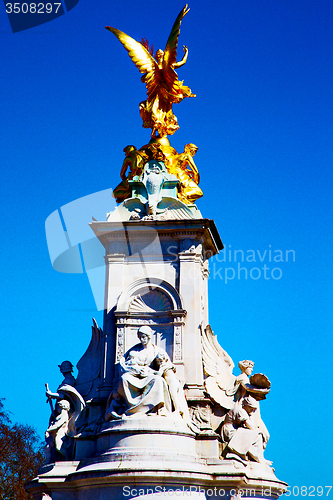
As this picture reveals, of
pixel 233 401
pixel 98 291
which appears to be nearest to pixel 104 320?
pixel 98 291

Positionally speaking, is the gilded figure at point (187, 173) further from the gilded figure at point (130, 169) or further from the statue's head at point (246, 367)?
the statue's head at point (246, 367)

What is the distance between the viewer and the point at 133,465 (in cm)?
1423

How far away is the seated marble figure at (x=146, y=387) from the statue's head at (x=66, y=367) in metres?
1.91

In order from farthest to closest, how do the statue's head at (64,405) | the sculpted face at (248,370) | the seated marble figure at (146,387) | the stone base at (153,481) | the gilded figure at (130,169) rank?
the gilded figure at (130,169) < the sculpted face at (248,370) < the statue's head at (64,405) < the seated marble figure at (146,387) < the stone base at (153,481)

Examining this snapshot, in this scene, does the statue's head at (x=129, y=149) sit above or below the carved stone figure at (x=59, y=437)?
above

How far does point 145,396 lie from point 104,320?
114 inches

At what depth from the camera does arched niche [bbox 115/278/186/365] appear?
1692cm

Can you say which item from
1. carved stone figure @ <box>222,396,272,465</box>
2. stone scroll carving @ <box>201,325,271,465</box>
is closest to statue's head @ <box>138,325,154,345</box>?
stone scroll carving @ <box>201,325,271,465</box>

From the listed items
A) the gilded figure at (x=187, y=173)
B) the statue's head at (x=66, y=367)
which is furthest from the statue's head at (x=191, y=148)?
the statue's head at (x=66, y=367)

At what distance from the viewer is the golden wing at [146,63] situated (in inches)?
762

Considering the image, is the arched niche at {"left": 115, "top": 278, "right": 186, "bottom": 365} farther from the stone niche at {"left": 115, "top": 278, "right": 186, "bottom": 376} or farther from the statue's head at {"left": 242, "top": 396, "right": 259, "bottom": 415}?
→ the statue's head at {"left": 242, "top": 396, "right": 259, "bottom": 415}

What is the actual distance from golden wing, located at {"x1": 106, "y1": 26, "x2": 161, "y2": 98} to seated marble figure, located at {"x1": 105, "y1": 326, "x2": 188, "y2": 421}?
6.72 metres

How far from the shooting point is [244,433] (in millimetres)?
16234

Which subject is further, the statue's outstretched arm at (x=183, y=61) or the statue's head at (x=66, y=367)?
the statue's outstretched arm at (x=183, y=61)
